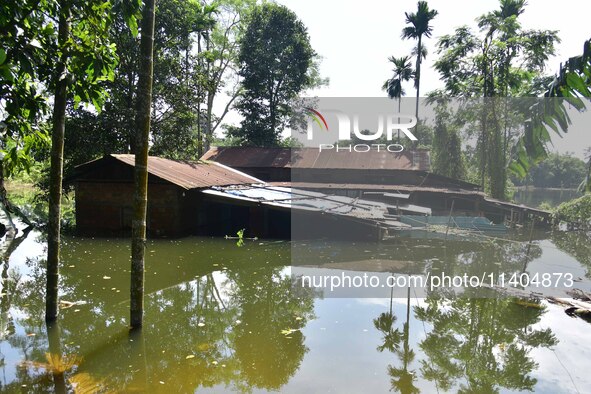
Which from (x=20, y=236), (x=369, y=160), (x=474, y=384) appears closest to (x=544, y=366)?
(x=474, y=384)

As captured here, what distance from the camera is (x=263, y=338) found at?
6.88 metres

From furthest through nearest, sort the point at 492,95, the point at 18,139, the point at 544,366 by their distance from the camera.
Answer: the point at 492,95 → the point at 544,366 → the point at 18,139

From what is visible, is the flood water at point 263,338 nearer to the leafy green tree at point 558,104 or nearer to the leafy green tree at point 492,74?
the leafy green tree at point 558,104

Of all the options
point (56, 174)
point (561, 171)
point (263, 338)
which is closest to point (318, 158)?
point (263, 338)

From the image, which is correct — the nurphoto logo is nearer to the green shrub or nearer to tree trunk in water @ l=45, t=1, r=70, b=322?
the green shrub

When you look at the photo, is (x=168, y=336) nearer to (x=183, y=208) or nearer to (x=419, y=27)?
(x=183, y=208)

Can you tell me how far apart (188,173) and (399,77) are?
24389 mm

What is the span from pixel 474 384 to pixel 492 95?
2881 centimetres

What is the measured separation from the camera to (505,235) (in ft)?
67.6

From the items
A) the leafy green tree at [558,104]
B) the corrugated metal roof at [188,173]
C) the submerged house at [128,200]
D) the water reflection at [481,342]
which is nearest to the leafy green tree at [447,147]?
the corrugated metal roof at [188,173]

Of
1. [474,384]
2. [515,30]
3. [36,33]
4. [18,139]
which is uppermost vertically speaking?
[515,30]

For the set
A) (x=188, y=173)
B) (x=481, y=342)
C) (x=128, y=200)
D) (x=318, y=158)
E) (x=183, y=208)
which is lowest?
(x=481, y=342)

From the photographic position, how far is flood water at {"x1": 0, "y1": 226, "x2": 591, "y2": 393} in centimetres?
546

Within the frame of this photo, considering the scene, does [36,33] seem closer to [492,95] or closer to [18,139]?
[18,139]
